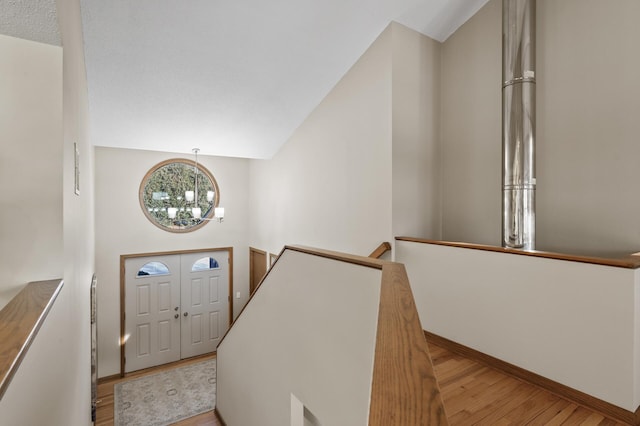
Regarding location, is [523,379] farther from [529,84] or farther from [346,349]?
[529,84]

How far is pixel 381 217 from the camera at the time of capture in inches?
119

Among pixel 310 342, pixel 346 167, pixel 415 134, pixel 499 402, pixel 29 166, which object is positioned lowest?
pixel 499 402

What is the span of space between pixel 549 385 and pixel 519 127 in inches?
71.5

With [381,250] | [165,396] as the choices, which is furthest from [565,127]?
[165,396]

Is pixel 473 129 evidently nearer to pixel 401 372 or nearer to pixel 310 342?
pixel 310 342

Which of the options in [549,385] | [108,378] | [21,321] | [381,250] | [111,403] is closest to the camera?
[21,321]

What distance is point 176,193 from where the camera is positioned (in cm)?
582

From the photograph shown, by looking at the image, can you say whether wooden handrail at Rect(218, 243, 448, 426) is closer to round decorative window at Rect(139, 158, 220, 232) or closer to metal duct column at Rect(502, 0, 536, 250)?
metal duct column at Rect(502, 0, 536, 250)

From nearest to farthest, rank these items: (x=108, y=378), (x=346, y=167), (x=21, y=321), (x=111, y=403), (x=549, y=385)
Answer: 1. (x=21, y=321)
2. (x=549, y=385)
3. (x=346, y=167)
4. (x=111, y=403)
5. (x=108, y=378)

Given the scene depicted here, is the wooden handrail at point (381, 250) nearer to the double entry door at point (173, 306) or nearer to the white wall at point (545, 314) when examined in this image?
the white wall at point (545, 314)

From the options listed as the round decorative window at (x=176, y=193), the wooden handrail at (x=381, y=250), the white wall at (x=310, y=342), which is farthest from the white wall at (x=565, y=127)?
the round decorative window at (x=176, y=193)

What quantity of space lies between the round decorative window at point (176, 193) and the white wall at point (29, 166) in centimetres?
418

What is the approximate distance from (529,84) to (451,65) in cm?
96

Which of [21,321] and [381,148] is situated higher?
[381,148]
